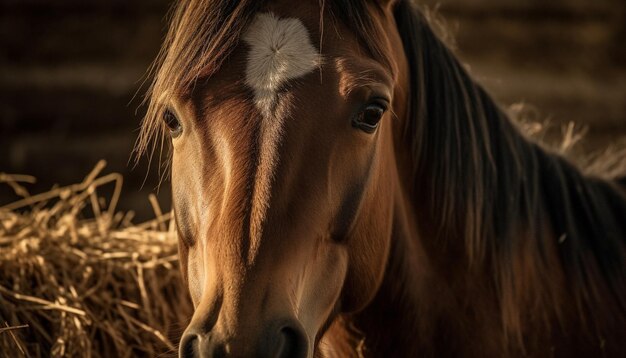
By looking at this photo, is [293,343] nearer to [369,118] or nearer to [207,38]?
[369,118]

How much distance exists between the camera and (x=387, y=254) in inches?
79.4

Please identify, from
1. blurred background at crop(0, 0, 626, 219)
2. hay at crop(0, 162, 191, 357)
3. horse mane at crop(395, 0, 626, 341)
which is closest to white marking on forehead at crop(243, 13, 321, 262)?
horse mane at crop(395, 0, 626, 341)

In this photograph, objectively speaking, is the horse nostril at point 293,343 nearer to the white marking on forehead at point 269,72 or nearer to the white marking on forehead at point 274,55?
the white marking on forehead at point 269,72

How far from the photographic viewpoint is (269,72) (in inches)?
68.4

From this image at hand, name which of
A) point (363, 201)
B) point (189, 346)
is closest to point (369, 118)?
point (363, 201)

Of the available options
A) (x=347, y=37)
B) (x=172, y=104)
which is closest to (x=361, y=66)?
(x=347, y=37)

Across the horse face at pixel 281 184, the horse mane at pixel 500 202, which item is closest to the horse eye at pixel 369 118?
the horse face at pixel 281 184

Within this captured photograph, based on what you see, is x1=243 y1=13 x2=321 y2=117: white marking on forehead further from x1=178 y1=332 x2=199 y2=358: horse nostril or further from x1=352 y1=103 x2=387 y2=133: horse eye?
x1=178 y1=332 x2=199 y2=358: horse nostril

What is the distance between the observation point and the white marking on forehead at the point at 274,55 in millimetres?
1722

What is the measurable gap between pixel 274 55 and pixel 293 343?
666 millimetres

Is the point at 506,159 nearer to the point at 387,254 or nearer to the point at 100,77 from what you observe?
the point at 387,254

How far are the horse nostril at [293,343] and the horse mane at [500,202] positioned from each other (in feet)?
2.39

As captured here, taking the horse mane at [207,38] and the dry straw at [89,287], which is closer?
the horse mane at [207,38]

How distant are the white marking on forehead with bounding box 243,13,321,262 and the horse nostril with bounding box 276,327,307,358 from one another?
0.56ft
